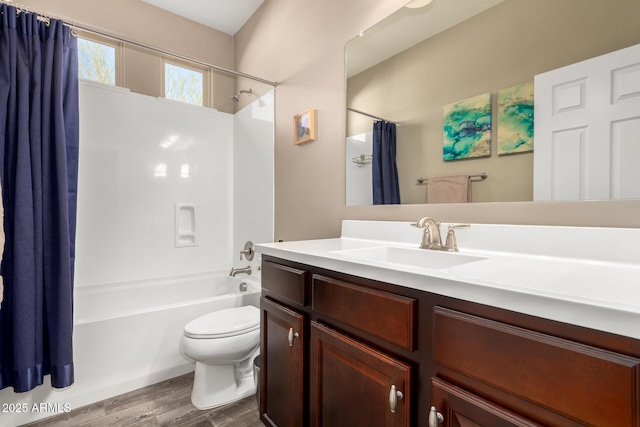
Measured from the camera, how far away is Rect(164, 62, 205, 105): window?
2.72m

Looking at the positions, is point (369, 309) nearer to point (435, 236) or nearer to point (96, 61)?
point (435, 236)

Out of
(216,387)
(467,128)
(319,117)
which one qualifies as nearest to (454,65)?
(467,128)

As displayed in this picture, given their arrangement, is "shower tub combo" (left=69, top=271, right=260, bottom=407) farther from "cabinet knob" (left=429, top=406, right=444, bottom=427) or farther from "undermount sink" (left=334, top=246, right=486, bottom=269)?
"cabinet knob" (left=429, top=406, right=444, bottom=427)

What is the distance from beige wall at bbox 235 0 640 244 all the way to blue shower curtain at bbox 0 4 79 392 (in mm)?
1241

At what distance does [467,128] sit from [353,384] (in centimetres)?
102

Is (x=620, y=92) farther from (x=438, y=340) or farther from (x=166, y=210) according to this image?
(x=166, y=210)

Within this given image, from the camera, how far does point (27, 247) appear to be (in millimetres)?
1548

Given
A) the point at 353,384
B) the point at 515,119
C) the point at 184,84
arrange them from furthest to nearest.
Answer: the point at 184,84 < the point at 515,119 < the point at 353,384

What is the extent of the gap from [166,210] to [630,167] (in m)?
2.74

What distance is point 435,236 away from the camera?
116 centimetres

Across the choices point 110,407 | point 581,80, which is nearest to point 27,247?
point 110,407

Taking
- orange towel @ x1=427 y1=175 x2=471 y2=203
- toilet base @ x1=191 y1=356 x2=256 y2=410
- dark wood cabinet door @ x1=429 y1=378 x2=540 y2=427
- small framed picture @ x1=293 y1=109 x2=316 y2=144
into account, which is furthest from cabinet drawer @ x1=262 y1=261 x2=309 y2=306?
small framed picture @ x1=293 y1=109 x2=316 y2=144

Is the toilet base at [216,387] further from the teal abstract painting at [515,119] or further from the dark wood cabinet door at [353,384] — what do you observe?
the teal abstract painting at [515,119]

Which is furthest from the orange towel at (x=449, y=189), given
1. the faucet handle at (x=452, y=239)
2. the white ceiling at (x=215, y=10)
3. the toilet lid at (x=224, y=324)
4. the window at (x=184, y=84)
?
the window at (x=184, y=84)
